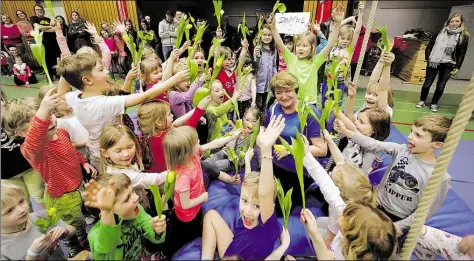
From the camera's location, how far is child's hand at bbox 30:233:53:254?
1290 millimetres

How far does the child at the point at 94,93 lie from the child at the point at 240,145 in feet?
2.91

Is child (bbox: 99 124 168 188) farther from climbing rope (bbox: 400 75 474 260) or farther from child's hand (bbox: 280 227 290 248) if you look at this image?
climbing rope (bbox: 400 75 474 260)

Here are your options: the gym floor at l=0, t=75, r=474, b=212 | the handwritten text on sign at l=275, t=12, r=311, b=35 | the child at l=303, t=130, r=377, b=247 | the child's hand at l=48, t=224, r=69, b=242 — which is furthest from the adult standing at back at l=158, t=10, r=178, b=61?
the child at l=303, t=130, r=377, b=247

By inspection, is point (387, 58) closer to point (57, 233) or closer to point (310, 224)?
point (310, 224)

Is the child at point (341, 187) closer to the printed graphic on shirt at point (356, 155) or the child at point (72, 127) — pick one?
the printed graphic on shirt at point (356, 155)

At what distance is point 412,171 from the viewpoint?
5.28 ft

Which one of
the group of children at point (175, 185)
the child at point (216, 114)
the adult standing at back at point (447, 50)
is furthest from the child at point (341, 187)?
the adult standing at back at point (447, 50)

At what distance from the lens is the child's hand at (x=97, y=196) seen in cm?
99

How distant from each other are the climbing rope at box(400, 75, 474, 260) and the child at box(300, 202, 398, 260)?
3.1 inches

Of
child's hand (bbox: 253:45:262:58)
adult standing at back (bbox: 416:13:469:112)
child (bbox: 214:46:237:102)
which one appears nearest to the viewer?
child (bbox: 214:46:237:102)

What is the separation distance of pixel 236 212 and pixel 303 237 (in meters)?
0.49

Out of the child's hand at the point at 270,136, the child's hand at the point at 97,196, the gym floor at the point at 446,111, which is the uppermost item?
the child's hand at the point at 270,136

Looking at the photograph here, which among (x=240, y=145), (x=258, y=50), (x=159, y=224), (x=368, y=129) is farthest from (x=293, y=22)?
(x=159, y=224)

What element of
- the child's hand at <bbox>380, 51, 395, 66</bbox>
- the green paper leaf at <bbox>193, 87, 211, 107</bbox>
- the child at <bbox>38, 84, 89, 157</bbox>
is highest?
the child's hand at <bbox>380, 51, 395, 66</bbox>
